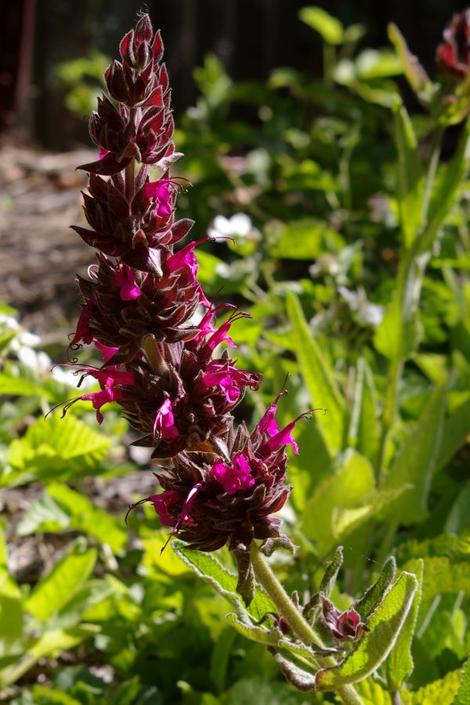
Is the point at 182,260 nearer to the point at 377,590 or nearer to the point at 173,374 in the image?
the point at 173,374

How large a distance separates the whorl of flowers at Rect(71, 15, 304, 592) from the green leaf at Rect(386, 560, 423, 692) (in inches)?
8.1

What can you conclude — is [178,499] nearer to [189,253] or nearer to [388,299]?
[189,253]

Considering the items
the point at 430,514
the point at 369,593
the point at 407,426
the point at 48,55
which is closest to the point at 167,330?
the point at 369,593

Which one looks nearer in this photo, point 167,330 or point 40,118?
point 167,330

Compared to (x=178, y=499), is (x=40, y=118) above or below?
below

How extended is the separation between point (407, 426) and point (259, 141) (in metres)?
1.62

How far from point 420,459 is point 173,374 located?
0.75 meters

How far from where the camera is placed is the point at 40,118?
5.12 metres

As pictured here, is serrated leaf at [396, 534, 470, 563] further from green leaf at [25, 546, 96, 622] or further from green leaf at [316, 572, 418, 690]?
green leaf at [25, 546, 96, 622]

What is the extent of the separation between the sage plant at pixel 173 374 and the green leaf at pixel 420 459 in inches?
22.5

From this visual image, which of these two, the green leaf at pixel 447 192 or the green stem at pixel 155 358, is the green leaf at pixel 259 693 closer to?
the green stem at pixel 155 358

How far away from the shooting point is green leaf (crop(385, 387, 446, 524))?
4.70 feet

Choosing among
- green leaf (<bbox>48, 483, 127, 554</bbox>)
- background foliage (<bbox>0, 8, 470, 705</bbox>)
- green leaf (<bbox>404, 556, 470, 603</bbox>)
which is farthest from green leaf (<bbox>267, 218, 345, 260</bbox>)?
green leaf (<bbox>404, 556, 470, 603</bbox>)

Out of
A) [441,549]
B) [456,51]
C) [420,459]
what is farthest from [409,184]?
[441,549]
